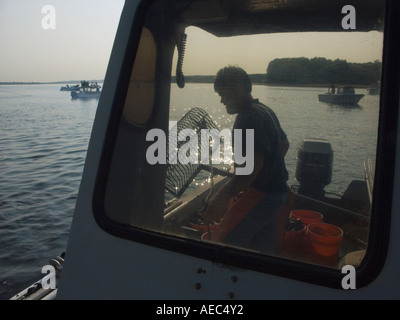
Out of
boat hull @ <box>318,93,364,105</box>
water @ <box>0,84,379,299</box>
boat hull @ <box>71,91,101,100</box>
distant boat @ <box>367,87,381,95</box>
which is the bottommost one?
water @ <box>0,84,379,299</box>

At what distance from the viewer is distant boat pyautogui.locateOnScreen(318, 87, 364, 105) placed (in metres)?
1.39

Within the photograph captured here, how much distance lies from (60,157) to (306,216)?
16.9 meters

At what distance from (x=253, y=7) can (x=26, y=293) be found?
2.42 meters

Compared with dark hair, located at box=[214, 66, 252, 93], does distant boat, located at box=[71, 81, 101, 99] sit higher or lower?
higher

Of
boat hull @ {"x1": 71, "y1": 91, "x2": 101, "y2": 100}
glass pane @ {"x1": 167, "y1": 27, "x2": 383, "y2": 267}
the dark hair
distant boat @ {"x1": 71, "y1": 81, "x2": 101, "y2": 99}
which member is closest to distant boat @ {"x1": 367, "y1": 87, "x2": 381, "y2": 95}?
glass pane @ {"x1": 167, "y1": 27, "x2": 383, "y2": 267}

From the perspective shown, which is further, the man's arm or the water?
the man's arm

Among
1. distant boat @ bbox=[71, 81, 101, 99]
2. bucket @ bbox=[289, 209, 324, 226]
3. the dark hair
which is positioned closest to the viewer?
the dark hair

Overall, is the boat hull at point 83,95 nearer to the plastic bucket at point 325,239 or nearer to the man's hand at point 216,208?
the man's hand at point 216,208

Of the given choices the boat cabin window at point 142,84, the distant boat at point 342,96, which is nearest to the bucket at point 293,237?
the distant boat at point 342,96

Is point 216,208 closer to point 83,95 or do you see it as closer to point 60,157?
point 60,157

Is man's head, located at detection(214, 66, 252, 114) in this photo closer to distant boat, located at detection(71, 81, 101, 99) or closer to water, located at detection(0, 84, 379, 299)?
water, located at detection(0, 84, 379, 299)

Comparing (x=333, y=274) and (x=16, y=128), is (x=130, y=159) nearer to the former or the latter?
(x=333, y=274)

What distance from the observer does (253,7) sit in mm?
1714
